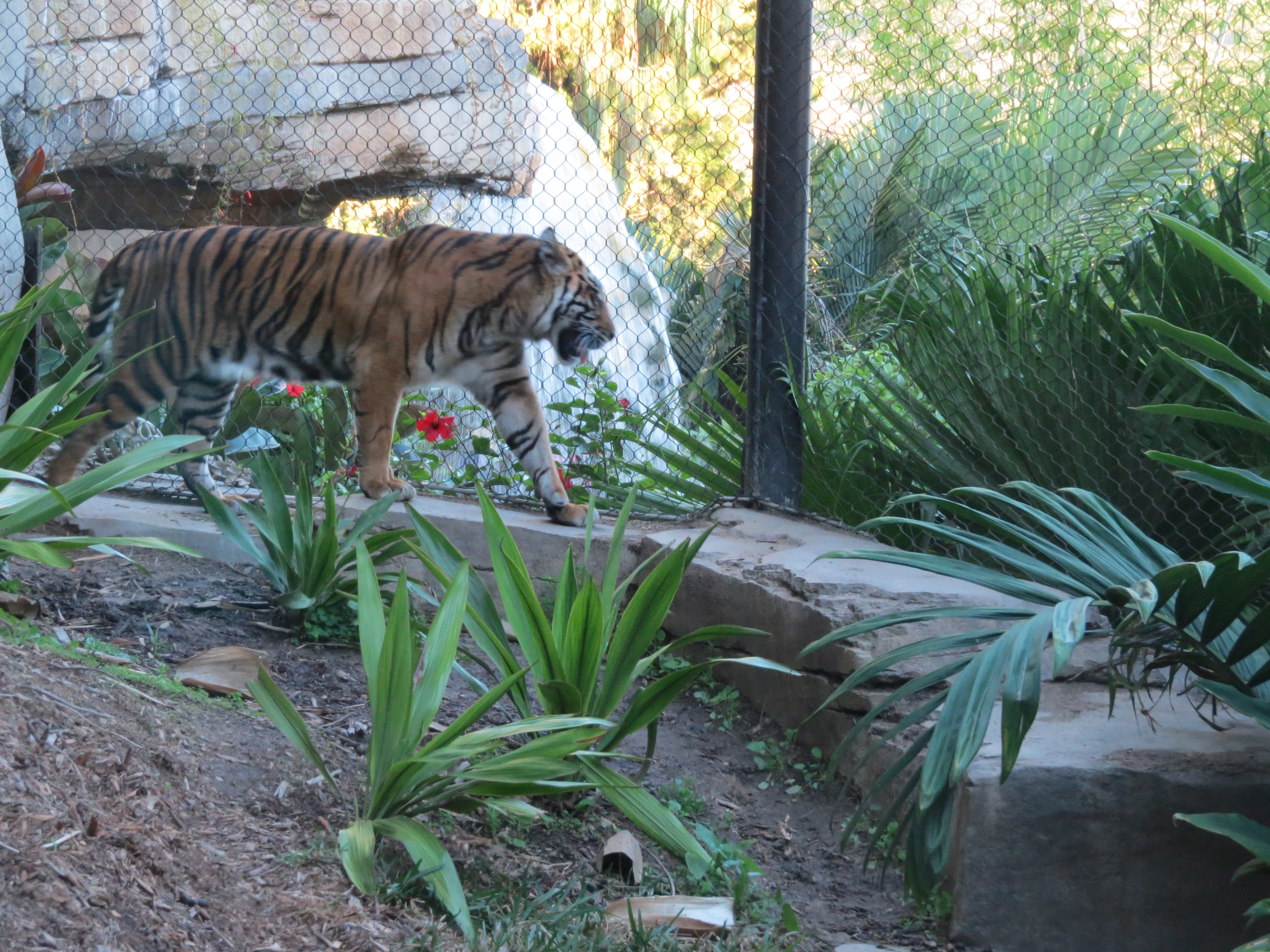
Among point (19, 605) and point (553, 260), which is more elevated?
point (553, 260)

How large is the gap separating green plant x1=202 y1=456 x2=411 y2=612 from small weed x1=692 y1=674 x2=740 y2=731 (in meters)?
1.03

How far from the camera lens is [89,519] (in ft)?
13.2

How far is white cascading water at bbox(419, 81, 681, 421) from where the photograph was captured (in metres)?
8.49

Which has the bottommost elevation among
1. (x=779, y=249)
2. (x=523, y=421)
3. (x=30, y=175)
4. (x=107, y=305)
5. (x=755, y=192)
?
(x=523, y=421)

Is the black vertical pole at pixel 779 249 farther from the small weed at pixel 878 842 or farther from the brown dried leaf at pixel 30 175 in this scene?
the brown dried leaf at pixel 30 175

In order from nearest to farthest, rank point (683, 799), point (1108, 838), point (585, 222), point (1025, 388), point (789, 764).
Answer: point (1108, 838) → point (683, 799) → point (789, 764) → point (1025, 388) → point (585, 222)

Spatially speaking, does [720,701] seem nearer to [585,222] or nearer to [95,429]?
[95,429]

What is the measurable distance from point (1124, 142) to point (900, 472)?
294 cm

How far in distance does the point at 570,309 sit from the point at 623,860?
253cm

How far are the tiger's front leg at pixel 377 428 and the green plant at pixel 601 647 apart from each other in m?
1.62

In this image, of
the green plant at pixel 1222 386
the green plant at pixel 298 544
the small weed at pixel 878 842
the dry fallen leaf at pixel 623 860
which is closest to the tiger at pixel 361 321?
the green plant at pixel 298 544

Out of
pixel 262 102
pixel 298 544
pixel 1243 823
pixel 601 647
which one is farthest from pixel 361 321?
pixel 262 102

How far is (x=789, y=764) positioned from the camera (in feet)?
9.91

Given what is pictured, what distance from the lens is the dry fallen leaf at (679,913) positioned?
6.77ft
